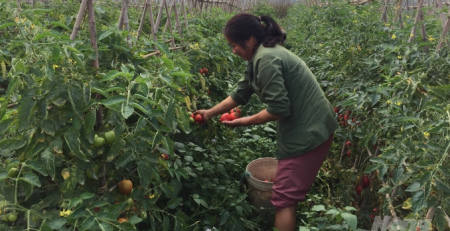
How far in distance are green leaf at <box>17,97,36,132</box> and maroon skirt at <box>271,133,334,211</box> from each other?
139 centimetres

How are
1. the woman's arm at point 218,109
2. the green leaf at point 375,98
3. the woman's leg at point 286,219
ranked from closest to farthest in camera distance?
the green leaf at point 375,98, the woman's leg at point 286,219, the woman's arm at point 218,109

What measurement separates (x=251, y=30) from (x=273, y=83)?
34 centimetres

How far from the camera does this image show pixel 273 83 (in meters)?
1.88

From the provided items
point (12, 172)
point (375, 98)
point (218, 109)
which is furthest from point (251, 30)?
point (12, 172)

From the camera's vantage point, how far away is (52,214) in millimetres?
1185

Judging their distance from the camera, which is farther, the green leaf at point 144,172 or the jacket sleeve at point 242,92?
the jacket sleeve at point 242,92

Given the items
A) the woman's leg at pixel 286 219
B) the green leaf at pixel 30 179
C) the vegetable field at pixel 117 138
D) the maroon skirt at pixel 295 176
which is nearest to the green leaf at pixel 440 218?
the vegetable field at pixel 117 138

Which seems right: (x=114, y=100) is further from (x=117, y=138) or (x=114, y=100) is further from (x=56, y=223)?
(x=56, y=223)

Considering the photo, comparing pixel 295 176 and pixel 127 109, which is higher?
pixel 127 109

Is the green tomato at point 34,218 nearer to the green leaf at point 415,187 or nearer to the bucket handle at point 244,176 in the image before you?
the green leaf at point 415,187

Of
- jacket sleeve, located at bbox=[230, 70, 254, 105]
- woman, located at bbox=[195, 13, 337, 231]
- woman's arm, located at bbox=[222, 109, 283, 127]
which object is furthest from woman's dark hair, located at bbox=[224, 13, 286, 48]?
woman's arm, located at bbox=[222, 109, 283, 127]

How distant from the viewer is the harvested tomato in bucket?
2.37 meters

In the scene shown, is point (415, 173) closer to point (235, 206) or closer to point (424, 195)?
point (424, 195)

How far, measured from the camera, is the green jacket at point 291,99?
189 centimetres
